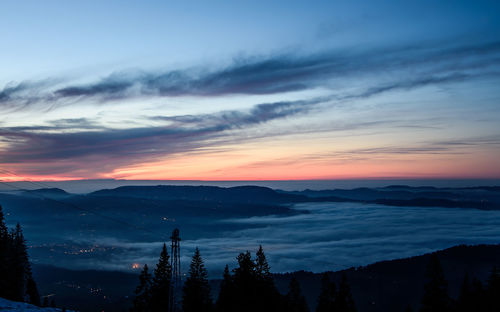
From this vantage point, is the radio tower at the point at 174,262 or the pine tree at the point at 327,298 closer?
the radio tower at the point at 174,262

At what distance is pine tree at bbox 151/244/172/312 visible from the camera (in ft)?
143

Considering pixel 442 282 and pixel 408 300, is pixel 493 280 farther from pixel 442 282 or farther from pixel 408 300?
pixel 408 300

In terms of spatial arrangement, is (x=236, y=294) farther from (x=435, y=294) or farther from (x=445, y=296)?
(x=445, y=296)

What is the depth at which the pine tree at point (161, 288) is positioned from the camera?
43469mm

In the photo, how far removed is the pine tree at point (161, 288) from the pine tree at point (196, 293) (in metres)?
2.32

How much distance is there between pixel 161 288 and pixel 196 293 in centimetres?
451

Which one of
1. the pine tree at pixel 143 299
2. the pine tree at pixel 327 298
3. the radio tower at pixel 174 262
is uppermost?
the radio tower at pixel 174 262

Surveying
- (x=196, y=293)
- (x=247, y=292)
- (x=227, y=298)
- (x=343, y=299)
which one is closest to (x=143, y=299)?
(x=196, y=293)

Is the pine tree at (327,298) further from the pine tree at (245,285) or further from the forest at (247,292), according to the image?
the pine tree at (245,285)

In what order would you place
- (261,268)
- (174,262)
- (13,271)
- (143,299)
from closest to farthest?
(174,262) < (143,299) < (13,271) < (261,268)

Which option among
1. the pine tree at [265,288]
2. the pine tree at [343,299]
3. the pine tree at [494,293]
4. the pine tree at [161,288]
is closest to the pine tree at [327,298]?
the pine tree at [343,299]

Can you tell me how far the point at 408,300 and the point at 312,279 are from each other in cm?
4540

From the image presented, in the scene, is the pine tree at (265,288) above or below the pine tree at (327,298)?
above

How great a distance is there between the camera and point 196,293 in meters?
44.9
